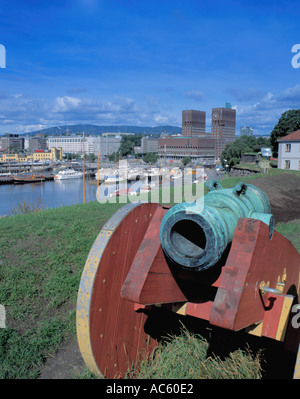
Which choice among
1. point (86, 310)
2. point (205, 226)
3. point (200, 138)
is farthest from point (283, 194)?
point (200, 138)

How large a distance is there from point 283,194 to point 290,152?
1892 centimetres

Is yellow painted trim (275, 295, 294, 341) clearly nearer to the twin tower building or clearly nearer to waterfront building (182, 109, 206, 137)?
the twin tower building

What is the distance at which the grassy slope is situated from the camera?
143 inches

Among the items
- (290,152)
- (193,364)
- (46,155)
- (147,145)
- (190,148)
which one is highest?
(147,145)

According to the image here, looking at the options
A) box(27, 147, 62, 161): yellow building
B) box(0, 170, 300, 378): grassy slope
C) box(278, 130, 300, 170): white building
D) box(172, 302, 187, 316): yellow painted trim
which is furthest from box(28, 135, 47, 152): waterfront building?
box(172, 302, 187, 316): yellow painted trim

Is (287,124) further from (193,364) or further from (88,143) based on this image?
(88,143)

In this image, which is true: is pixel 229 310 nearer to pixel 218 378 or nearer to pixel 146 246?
pixel 146 246

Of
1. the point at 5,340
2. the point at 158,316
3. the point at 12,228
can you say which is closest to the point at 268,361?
the point at 158,316

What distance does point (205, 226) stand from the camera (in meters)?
2.20

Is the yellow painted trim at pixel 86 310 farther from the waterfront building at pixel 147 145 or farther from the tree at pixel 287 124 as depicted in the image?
the waterfront building at pixel 147 145

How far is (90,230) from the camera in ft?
21.3

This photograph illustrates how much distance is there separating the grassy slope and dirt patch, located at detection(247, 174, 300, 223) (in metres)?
4.67
